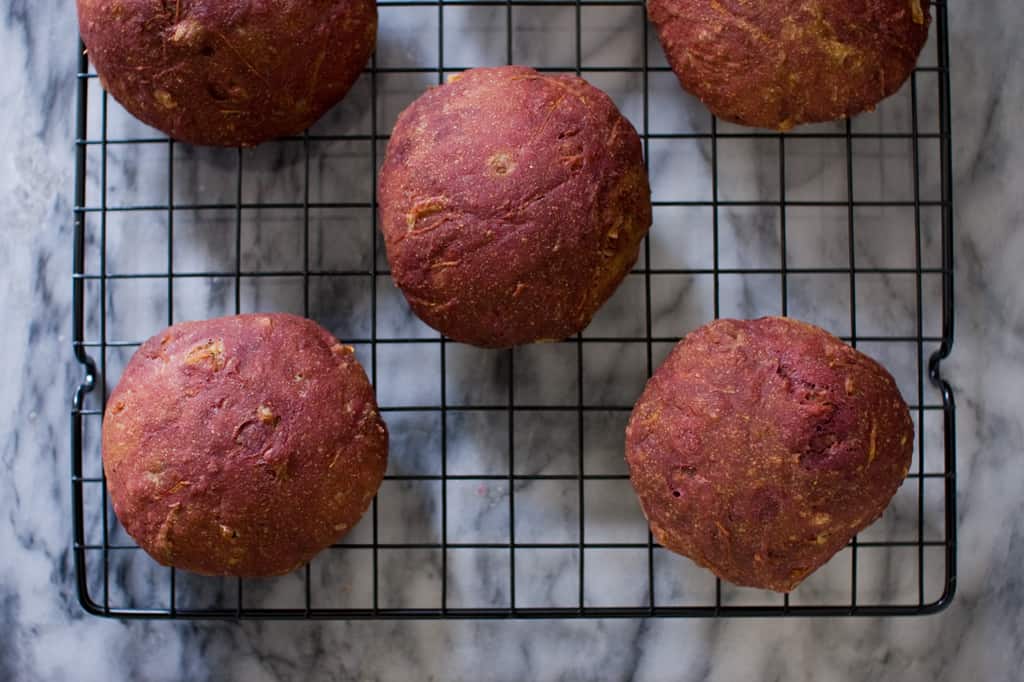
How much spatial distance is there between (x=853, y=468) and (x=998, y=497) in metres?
0.63

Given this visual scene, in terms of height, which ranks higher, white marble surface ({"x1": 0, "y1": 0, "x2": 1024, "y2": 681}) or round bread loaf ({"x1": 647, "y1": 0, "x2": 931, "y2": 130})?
round bread loaf ({"x1": 647, "y1": 0, "x2": 931, "y2": 130})

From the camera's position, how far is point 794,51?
1.66 meters

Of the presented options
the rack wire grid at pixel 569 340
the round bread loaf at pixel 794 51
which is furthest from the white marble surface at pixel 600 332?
the round bread loaf at pixel 794 51

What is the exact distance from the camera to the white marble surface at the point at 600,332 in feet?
6.45

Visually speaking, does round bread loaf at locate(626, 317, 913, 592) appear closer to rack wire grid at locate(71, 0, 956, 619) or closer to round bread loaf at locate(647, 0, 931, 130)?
rack wire grid at locate(71, 0, 956, 619)

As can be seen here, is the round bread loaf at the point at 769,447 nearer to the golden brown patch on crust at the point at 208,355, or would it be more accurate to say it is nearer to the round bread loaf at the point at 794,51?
the round bread loaf at the point at 794,51

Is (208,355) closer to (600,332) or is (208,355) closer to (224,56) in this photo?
(224,56)

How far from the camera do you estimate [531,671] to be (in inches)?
77.7

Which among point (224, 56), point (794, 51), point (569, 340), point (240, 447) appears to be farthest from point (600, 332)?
point (224, 56)

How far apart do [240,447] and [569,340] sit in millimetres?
746

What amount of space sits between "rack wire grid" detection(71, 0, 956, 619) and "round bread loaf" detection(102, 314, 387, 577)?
277 millimetres

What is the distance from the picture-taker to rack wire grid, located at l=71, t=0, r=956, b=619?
1.96 meters

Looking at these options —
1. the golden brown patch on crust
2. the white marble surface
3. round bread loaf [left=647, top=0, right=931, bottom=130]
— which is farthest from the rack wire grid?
the golden brown patch on crust

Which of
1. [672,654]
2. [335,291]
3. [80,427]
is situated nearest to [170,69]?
[335,291]
